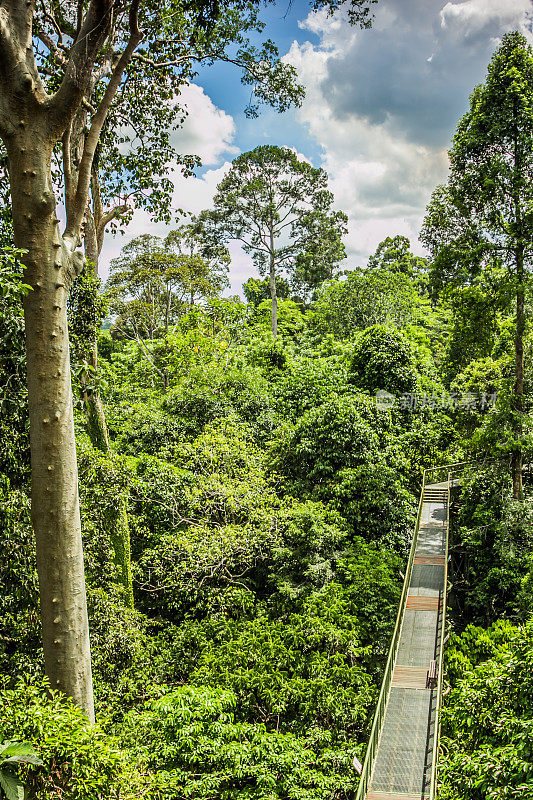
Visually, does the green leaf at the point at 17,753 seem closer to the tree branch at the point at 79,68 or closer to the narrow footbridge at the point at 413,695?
the narrow footbridge at the point at 413,695

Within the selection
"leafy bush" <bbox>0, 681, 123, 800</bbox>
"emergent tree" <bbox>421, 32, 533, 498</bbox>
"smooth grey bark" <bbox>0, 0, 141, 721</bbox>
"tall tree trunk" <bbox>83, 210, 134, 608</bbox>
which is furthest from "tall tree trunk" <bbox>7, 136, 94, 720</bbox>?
"emergent tree" <bbox>421, 32, 533, 498</bbox>

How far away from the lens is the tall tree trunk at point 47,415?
15.5 ft

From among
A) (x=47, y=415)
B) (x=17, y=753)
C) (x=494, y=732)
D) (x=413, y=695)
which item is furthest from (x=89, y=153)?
(x=413, y=695)

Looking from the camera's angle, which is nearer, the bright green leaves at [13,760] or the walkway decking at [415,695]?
the bright green leaves at [13,760]

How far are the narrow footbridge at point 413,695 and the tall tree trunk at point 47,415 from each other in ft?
12.8

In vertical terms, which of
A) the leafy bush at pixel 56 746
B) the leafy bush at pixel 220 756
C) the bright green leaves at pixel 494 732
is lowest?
the leafy bush at pixel 220 756

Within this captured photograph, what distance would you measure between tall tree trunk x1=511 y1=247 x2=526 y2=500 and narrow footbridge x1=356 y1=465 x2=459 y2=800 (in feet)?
7.64

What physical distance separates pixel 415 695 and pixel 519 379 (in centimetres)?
810

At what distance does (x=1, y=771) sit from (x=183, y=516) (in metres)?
9.94

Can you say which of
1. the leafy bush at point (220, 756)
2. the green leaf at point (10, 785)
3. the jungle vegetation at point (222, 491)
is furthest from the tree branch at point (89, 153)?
the leafy bush at point (220, 756)

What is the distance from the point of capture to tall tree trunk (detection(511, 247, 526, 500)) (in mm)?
12438

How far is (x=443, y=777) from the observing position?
266 inches

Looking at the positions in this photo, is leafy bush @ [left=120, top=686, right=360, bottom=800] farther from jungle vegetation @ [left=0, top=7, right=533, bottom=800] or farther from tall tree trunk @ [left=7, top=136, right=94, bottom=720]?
tall tree trunk @ [left=7, top=136, right=94, bottom=720]

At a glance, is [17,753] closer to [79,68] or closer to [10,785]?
[10,785]
